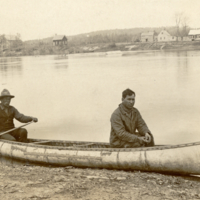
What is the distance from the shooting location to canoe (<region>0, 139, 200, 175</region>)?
4.64 metres

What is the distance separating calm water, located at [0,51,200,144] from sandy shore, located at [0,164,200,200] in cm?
494

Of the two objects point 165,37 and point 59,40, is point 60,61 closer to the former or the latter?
point 59,40

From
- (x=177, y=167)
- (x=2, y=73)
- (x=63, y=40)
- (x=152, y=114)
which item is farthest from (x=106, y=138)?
(x=2, y=73)

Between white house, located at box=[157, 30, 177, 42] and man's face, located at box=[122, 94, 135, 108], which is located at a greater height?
white house, located at box=[157, 30, 177, 42]

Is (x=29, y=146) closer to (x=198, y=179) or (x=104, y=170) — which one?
(x=104, y=170)

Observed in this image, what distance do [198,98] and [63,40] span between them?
7.41m

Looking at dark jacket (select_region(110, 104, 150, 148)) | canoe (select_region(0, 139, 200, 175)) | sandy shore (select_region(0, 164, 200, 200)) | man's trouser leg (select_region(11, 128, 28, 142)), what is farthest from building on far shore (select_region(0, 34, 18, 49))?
dark jacket (select_region(110, 104, 150, 148))

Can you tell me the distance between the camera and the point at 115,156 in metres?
5.15

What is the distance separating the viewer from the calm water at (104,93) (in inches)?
428

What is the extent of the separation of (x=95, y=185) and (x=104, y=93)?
8.52m

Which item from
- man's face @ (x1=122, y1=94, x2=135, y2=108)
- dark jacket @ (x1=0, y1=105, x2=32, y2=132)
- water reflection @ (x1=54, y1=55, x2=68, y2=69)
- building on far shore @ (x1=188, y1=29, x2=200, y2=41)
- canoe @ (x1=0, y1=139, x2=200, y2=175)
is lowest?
canoe @ (x1=0, y1=139, x2=200, y2=175)

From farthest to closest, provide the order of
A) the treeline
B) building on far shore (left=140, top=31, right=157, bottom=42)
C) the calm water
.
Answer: the treeline < building on far shore (left=140, top=31, right=157, bottom=42) < the calm water

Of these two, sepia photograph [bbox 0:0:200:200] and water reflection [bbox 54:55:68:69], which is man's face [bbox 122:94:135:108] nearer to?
sepia photograph [bbox 0:0:200:200]

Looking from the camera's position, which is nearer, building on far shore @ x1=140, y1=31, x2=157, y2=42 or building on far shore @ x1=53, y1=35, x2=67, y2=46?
building on far shore @ x1=140, y1=31, x2=157, y2=42
